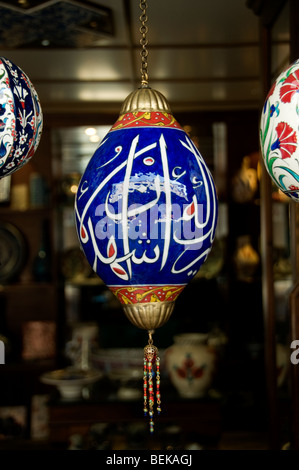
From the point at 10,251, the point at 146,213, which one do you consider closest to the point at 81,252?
the point at 10,251

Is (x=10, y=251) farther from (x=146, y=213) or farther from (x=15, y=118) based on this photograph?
(x=146, y=213)

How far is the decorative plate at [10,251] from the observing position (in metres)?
4.09

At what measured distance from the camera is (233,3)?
2479 mm

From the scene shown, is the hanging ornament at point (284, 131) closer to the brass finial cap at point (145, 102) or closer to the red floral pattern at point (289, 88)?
the red floral pattern at point (289, 88)

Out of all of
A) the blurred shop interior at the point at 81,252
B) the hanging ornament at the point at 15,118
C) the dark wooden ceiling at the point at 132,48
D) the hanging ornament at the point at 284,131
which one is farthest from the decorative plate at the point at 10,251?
the hanging ornament at the point at 284,131

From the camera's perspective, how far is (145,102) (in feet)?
3.86

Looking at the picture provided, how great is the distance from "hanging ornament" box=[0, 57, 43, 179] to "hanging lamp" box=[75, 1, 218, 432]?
15 centimetres

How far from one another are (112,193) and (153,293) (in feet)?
0.68

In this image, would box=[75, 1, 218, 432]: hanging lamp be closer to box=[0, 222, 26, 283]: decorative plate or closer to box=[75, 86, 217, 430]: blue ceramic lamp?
box=[75, 86, 217, 430]: blue ceramic lamp

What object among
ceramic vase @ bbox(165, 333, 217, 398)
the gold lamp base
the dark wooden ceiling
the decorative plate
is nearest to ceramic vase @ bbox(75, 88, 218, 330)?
the gold lamp base

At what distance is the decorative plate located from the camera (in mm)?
4094

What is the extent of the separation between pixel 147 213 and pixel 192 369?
1.69 m

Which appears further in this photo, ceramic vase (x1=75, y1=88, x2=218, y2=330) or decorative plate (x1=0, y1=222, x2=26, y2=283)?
decorative plate (x1=0, y1=222, x2=26, y2=283)

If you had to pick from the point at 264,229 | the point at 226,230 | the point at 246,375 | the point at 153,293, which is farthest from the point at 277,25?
the point at 246,375
